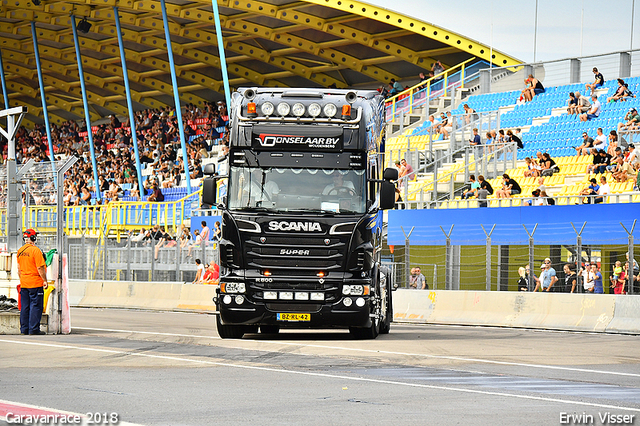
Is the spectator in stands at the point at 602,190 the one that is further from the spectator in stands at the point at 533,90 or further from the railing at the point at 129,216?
the railing at the point at 129,216

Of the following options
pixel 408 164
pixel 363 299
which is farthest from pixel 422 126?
pixel 363 299

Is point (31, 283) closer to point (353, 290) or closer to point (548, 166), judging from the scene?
point (353, 290)

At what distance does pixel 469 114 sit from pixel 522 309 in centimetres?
1519

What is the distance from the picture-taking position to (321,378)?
1118 cm

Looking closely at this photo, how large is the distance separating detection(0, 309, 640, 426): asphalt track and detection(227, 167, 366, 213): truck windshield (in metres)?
2.12

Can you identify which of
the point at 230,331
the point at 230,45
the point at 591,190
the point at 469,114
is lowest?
the point at 230,331

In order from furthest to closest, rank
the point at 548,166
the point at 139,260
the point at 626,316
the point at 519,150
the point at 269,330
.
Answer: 1. the point at 519,150
2. the point at 139,260
3. the point at 548,166
4. the point at 626,316
5. the point at 269,330

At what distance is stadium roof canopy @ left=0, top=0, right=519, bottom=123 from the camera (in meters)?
45.3

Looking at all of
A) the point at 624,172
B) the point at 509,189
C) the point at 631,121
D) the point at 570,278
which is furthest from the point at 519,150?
the point at 570,278

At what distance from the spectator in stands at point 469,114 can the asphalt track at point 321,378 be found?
18.2 m

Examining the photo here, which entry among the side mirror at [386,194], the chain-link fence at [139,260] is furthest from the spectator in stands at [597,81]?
the side mirror at [386,194]

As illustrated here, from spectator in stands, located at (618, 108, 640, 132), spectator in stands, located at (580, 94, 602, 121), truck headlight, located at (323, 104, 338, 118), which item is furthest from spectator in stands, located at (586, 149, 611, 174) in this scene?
truck headlight, located at (323, 104, 338, 118)

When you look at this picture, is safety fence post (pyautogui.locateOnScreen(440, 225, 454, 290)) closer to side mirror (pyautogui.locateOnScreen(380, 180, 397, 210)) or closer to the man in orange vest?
side mirror (pyautogui.locateOnScreen(380, 180, 397, 210))

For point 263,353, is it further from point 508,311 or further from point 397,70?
point 397,70
